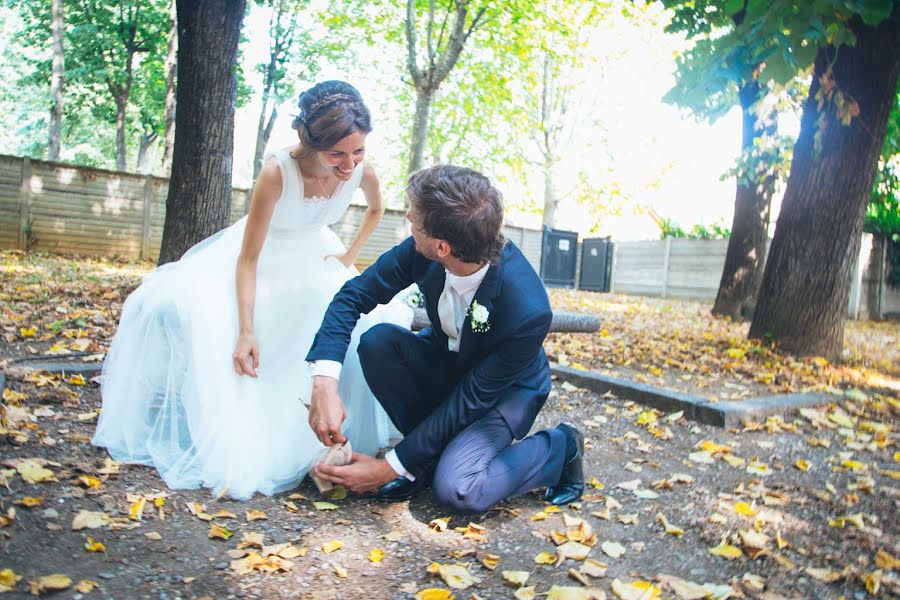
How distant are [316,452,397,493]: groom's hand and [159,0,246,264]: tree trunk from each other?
367 cm

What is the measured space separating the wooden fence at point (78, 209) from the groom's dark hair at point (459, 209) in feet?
37.8

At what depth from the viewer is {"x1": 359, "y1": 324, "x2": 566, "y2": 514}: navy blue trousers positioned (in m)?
2.27

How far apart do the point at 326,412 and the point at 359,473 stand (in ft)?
0.98

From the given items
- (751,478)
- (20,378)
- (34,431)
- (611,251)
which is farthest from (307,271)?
(611,251)

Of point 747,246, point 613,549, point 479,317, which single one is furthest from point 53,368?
point 747,246

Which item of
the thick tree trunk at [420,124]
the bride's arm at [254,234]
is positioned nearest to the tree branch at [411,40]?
the thick tree trunk at [420,124]

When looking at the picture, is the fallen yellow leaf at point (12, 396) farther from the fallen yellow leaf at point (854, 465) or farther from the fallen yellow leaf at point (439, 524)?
the fallen yellow leaf at point (854, 465)

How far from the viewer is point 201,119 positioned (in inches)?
211

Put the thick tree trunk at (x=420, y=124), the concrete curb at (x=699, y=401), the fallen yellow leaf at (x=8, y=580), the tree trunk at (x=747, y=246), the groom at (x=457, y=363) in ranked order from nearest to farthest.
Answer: the fallen yellow leaf at (x=8, y=580) → the groom at (x=457, y=363) → the concrete curb at (x=699, y=401) → the tree trunk at (x=747, y=246) → the thick tree trunk at (x=420, y=124)

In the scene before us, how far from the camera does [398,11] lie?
16844 millimetres

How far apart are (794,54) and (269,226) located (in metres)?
2.94

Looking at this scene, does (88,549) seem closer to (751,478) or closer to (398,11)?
(751,478)

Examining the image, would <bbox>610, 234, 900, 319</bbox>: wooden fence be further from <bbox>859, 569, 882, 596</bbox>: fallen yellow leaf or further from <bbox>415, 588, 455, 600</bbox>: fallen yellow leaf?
<bbox>415, 588, 455, 600</bbox>: fallen yellow leaf

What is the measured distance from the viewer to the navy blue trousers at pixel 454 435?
227cm
